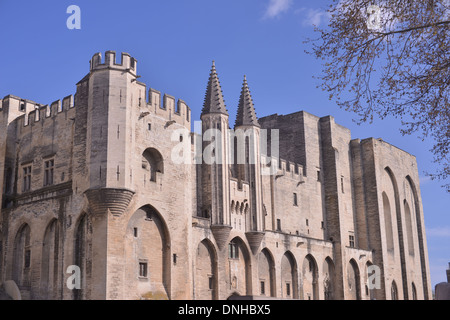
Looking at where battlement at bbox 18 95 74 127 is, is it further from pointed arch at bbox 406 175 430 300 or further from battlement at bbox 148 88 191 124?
pointed arch at bbox 406 175 430 300

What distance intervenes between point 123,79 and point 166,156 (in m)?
4.70

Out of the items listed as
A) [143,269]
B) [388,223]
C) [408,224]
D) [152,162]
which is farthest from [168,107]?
[408,224]

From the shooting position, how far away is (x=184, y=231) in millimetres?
31531

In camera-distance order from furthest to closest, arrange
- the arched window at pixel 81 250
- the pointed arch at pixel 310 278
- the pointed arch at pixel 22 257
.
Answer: the pointed arch at pixel 310 278 → the pointed arch at pixel 22 257 → the arched window at pixel 81 250

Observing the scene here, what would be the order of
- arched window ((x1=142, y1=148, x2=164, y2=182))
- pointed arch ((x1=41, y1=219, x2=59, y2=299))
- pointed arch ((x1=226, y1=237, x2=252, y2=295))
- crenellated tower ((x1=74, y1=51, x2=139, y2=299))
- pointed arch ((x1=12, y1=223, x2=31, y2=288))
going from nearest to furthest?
crenellated tower ((x1=74, y1=51, x2=139, y2=299)) < pointed arch ((x1=41, y1=219, x2=59, y2=299)) < arched window ((x1=142, y1=148, x2=164, y2=182)) < pointed arch ((x1=12, y1=223, x2=31, y2=288)) < pointed arch ((x1=226, y1=237, x2=252, y2=295))

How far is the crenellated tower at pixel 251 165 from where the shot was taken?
37.1 metres

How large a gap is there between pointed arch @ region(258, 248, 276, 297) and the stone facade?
0.08m

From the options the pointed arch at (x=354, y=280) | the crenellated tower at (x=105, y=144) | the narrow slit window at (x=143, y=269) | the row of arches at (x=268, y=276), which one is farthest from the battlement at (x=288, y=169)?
the narrow slit window at (x=143, y=269)

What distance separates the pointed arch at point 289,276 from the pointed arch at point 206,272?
7.67 m

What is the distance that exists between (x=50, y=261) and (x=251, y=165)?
14.0m

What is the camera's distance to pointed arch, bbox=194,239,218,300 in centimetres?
3341

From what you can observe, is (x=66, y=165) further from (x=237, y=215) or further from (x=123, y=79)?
(x=237, y=215)


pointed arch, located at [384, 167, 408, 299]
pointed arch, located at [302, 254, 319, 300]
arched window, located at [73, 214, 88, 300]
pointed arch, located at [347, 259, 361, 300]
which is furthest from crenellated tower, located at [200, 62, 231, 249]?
pointed arch, located at [384, 167, 408, 299]

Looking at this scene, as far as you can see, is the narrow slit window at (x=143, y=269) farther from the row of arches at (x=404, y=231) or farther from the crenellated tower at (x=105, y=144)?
the row of arches at (x=404, y=231)
